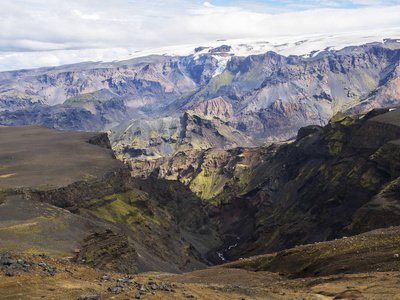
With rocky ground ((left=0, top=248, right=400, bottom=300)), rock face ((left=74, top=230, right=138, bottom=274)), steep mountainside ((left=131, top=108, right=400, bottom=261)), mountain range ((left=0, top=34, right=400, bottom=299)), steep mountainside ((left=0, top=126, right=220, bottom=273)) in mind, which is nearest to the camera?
rocky ground ((left=0, top=248, right=400, bottom=300))

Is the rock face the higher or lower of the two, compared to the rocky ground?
lower

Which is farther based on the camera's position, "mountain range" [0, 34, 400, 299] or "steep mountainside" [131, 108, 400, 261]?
"steep mountainside" [131, 108, 400, 261]

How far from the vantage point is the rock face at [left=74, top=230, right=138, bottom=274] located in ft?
188

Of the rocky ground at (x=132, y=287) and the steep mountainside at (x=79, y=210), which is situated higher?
the rocky ground at (x=132, y=287)

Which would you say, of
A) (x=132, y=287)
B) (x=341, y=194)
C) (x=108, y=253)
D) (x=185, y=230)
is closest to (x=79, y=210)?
(x=108, y=253)

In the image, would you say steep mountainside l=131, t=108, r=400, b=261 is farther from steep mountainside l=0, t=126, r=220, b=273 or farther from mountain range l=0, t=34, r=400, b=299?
steep mountainside l=0, t=126, r=220, b=273

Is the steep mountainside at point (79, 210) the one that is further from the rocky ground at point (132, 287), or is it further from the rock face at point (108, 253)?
the rocky ground at point (132, 287)

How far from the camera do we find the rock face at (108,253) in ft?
188

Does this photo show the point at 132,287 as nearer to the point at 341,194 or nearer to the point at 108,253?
the point at 108,253

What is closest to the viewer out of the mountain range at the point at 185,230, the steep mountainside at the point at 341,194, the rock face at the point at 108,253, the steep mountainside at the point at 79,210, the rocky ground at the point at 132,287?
the rocky ground at the point at 132,287

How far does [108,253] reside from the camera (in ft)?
205

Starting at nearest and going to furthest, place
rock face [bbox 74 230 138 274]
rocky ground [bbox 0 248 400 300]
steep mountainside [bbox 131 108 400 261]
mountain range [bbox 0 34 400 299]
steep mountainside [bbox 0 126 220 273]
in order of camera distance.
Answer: rocky ground [bbox 0 248 400 300] < mountain range [bbox 0 34 400 299] < rock face [bbox 74 230 138 274] < steep mountainside [bbox 0 126 220 273] < steep mountainside [bbox 131 108 400 261]

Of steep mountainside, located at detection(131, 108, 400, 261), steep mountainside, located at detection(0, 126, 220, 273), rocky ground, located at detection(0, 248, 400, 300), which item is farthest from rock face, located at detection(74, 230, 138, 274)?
steep mountainside, located at detection(131, 108, 400, 261)

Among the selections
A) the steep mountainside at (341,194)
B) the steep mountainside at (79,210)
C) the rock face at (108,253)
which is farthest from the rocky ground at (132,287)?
the steep mountainside at (341,194)
